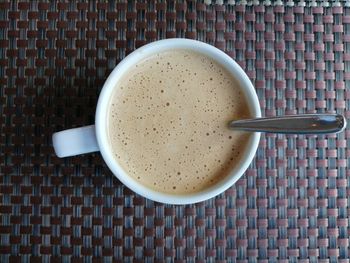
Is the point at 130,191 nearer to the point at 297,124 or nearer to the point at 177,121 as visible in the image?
the point at 177,121

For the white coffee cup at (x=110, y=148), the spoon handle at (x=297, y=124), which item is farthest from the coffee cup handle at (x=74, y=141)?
the spoon handle at (x=297, y=124)

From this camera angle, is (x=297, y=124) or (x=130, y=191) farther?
(x=130, y=191)

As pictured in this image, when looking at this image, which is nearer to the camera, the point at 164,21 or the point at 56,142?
the point at 56,142

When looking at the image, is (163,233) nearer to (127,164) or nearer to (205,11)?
(127,164)

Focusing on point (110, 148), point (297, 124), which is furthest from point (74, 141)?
point (297, 124)

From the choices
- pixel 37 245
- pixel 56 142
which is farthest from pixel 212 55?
pixel 37 245

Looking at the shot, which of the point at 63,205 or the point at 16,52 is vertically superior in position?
the point at 16,52
